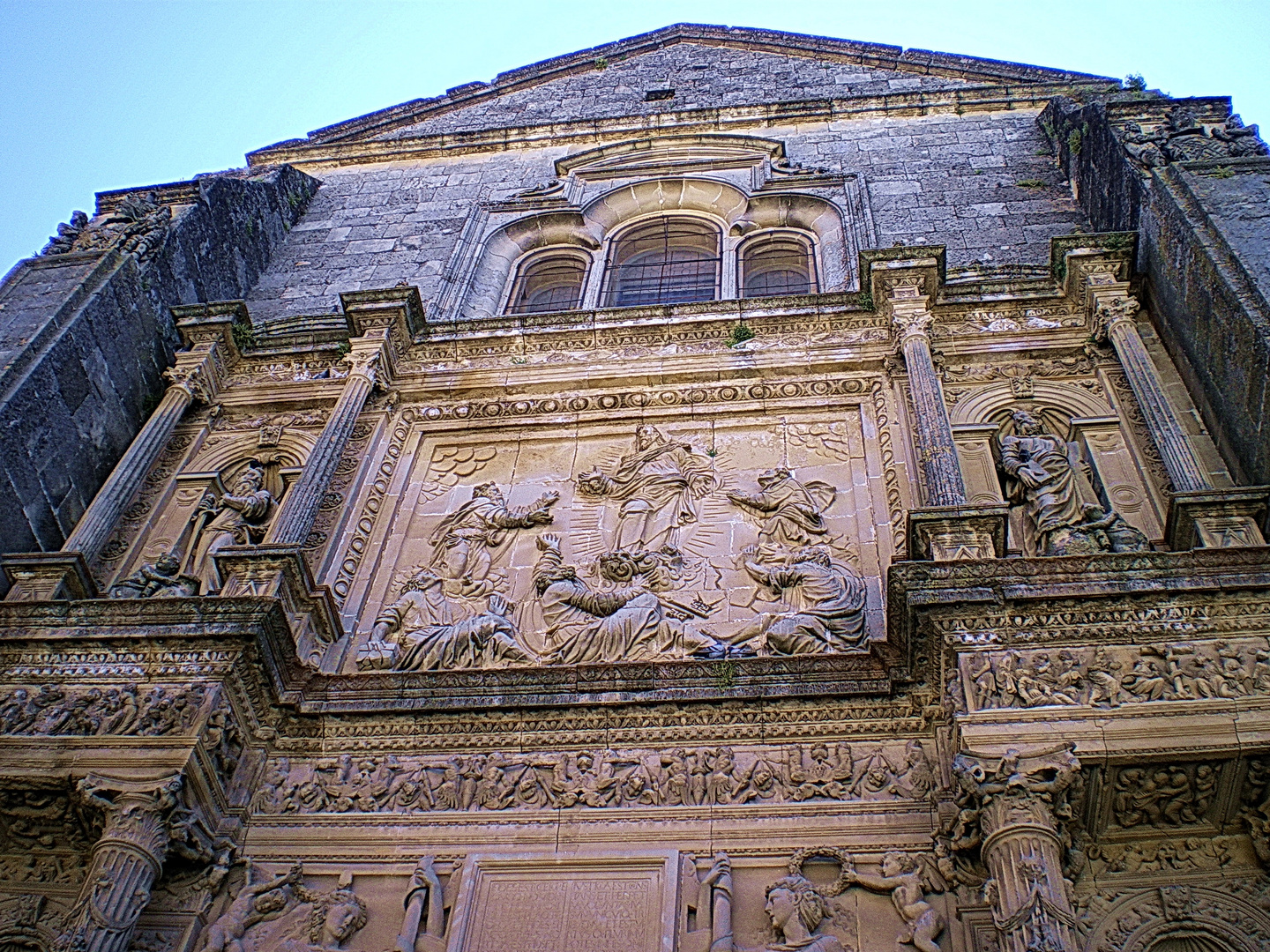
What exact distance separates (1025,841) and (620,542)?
169 inches

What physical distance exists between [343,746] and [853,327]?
20.1ft

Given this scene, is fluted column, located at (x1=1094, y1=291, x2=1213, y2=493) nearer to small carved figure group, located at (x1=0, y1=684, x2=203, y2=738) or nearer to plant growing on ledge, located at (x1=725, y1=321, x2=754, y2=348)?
plant growing on ledge, located at (x1=725, y1=321, x2=754, y2=348)

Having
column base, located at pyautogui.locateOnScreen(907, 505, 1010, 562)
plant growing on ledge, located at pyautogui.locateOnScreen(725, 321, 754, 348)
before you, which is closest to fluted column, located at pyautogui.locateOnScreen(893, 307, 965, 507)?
column base, located at pyautogui.locateOnScreen(907, 505, 1010, 562)

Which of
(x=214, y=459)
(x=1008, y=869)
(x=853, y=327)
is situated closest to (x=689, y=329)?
(x=853, y=327)

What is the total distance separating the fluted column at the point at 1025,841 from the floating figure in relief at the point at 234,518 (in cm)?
615

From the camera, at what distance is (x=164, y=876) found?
7.52m

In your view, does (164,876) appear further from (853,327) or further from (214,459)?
(853,327)

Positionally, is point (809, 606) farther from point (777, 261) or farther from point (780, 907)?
point (777, 261)

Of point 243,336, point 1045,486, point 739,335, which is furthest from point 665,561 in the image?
point 243,336

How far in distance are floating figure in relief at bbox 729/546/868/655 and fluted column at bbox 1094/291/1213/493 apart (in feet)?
7.87

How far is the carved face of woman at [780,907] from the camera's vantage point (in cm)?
691

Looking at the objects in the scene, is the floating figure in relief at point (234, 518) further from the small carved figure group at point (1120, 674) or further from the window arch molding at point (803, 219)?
the window arch molding at point (803, 219)

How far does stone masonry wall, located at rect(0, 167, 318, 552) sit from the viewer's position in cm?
1034

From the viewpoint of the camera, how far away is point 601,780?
7871 mm
